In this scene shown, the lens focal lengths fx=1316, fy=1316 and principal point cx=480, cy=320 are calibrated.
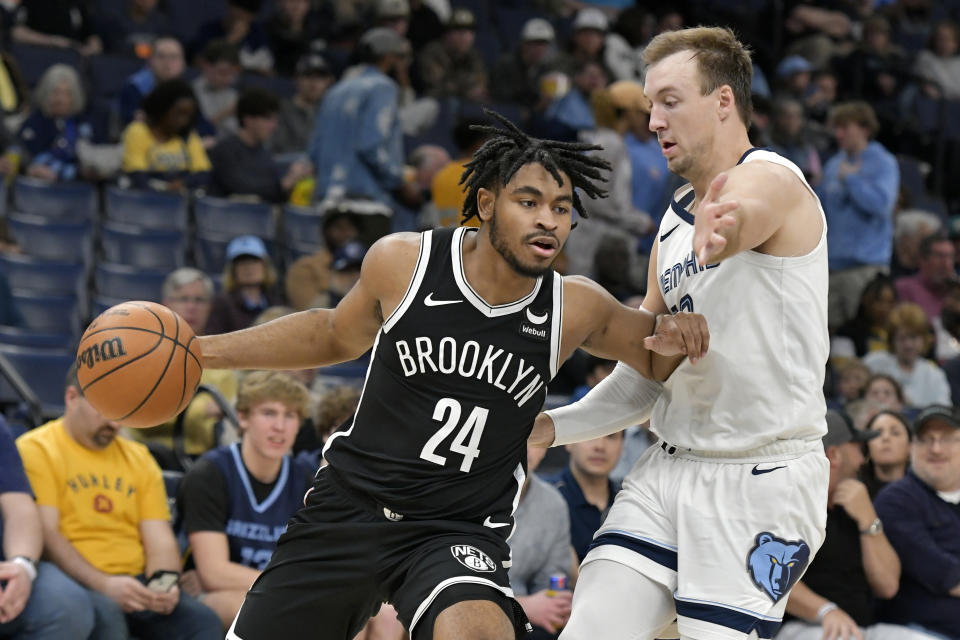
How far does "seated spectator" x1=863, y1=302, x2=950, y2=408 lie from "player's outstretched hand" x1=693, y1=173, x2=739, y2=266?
6.79 meters

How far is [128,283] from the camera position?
8.86 meters

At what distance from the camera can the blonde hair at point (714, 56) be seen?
3980mm

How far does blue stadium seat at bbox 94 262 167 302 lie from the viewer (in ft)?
29.0

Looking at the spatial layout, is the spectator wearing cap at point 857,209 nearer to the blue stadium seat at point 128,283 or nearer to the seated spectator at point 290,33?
the seated spectator at point 290,33

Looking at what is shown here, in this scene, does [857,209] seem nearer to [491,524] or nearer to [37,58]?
[37,58]

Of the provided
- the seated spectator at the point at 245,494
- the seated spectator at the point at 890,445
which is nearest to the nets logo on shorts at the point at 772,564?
the seated spectator at the point at 245,494

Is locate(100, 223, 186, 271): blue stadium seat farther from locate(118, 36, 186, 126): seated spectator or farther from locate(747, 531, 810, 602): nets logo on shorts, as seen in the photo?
locate(747, 531, 810, 602): nets logo on shorts

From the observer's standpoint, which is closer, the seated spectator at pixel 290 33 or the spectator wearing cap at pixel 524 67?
the seated spectator at pixel 290 33

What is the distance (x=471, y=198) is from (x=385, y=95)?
18.2 feet

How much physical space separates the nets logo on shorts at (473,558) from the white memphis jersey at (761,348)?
0.72 meters

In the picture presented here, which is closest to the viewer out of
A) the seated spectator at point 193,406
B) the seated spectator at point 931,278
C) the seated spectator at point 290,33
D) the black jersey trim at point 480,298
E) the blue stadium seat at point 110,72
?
the black jersey trim at point 480,298

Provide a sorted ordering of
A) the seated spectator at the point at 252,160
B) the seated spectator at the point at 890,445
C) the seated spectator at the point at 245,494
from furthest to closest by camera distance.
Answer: the seated spectator at the point at 252,160, the seated spectator at the point at 890,445, the seated spectator at the point at 245,494

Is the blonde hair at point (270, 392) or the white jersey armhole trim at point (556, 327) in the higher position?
the white jersey armhole trim at point (556, 327)

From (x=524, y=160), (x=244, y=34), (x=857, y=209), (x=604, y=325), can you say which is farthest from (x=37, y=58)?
(x=604, y=325)
